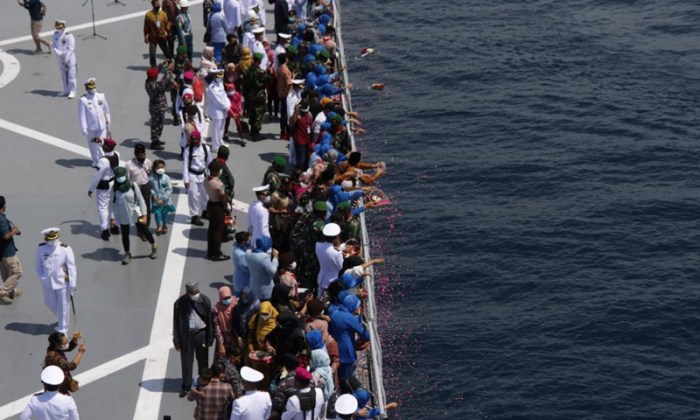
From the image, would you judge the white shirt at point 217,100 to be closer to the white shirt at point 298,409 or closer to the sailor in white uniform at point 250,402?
the sailor in white uniform at point 250,402

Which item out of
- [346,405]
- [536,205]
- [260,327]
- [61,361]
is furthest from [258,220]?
[536,205]

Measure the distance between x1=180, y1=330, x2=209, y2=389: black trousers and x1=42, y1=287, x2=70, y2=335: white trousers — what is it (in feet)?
8.09

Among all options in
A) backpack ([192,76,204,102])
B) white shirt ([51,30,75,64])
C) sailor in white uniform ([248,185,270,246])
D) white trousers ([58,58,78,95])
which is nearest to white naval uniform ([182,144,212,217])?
sailor in white uniform ([248,185,270,246])

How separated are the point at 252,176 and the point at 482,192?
928cm

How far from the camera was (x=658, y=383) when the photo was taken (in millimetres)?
25188

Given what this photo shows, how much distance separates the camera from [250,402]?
16.1 metres

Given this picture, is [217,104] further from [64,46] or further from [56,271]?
[56,271]

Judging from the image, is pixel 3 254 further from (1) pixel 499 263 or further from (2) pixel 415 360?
(1) pixel 499 263

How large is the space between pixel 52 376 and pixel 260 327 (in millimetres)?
3152

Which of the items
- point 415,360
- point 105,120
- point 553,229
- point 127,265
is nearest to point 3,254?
point 127,265

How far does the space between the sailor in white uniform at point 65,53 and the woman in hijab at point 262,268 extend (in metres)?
12.0

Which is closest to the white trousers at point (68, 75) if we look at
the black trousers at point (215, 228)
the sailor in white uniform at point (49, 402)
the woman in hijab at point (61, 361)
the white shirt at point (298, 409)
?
the black trousers at point (215, 228)

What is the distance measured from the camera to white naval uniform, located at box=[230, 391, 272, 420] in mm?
16031

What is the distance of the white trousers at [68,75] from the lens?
98.9 feet
